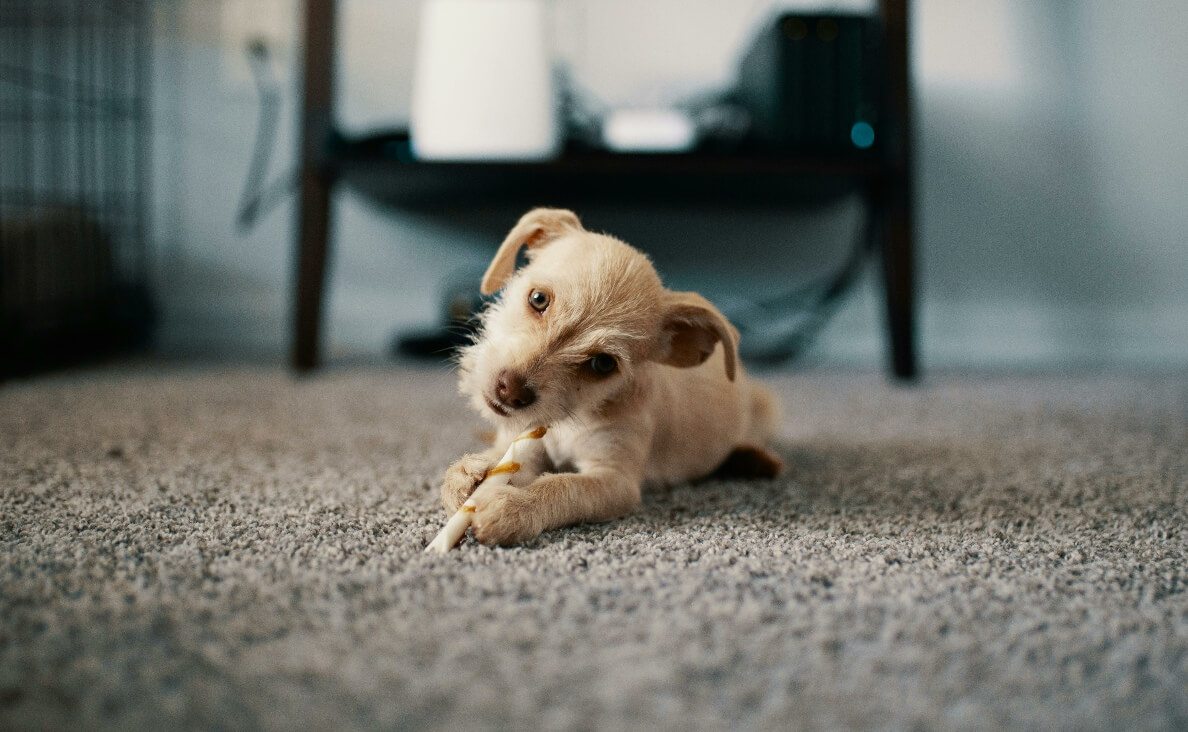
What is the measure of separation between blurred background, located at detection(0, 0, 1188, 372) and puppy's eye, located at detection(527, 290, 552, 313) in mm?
1500

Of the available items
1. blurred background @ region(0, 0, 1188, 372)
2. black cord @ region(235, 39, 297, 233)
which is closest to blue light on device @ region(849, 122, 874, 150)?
blurred background @ region(0, 0, 1188, 372)

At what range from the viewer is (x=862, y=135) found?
175cm

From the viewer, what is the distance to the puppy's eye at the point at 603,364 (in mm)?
763

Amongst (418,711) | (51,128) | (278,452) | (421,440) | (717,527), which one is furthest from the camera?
(51,128)

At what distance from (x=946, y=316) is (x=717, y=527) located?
1953mm

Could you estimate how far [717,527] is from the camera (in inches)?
30.0

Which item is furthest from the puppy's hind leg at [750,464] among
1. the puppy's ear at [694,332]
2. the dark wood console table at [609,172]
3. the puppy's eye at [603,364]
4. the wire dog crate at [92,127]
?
the wire dog crate at [92,127]

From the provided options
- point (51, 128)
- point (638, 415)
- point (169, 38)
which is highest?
point (169, 38)

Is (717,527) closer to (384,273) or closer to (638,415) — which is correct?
(638,415)

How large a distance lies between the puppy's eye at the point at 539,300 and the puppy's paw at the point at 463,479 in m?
0.16

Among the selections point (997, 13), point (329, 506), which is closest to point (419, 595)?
point (329, 506)

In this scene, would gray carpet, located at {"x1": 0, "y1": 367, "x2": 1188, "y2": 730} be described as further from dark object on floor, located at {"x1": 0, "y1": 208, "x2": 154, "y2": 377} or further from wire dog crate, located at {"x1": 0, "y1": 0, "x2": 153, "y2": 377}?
wire dog crate, located at {"x1": 0, "y1": 0, "x2": 153, "y2": 377}

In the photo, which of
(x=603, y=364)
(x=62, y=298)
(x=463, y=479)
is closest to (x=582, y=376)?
(x=603, y=364)

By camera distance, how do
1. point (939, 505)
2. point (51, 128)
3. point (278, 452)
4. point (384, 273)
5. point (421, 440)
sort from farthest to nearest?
point (384, 273) → point (51, 128) → point (421, 440) → point (278, 452) → point (939, 505)
